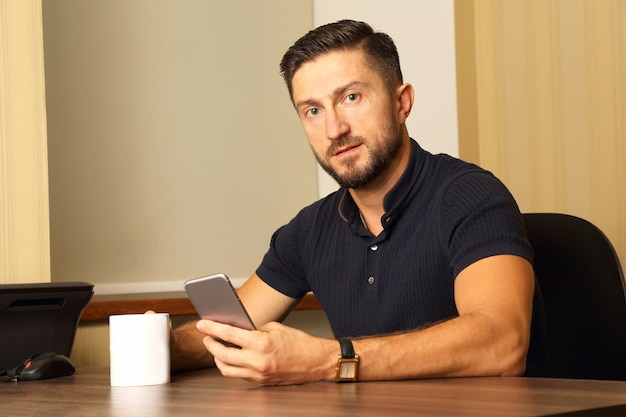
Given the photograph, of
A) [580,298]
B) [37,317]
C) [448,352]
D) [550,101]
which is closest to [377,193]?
[580,298]

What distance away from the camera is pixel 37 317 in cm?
183

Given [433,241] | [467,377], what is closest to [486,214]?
[433,241]

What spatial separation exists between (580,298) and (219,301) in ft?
2.64

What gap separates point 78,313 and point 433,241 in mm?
792

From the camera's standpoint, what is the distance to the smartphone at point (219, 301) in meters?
1.29

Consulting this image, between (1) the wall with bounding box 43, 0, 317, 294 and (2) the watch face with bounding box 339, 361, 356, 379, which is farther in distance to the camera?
(1) the wall with bounding box 43, 0, 317, 294

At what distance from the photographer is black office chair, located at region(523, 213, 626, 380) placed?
1.72m

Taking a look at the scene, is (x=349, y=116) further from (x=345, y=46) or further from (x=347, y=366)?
(x=347, y=366)

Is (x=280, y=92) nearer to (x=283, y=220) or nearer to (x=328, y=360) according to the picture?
(x=283, y=220)

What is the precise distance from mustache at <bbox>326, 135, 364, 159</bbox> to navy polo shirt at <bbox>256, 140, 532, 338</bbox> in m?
0.12

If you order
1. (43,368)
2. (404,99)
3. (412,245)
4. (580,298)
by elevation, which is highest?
(404,99)

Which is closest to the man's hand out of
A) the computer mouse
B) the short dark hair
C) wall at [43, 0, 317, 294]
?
the computer mouse

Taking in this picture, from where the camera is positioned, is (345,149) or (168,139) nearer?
(345,149)

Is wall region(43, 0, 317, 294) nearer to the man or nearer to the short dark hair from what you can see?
the man
